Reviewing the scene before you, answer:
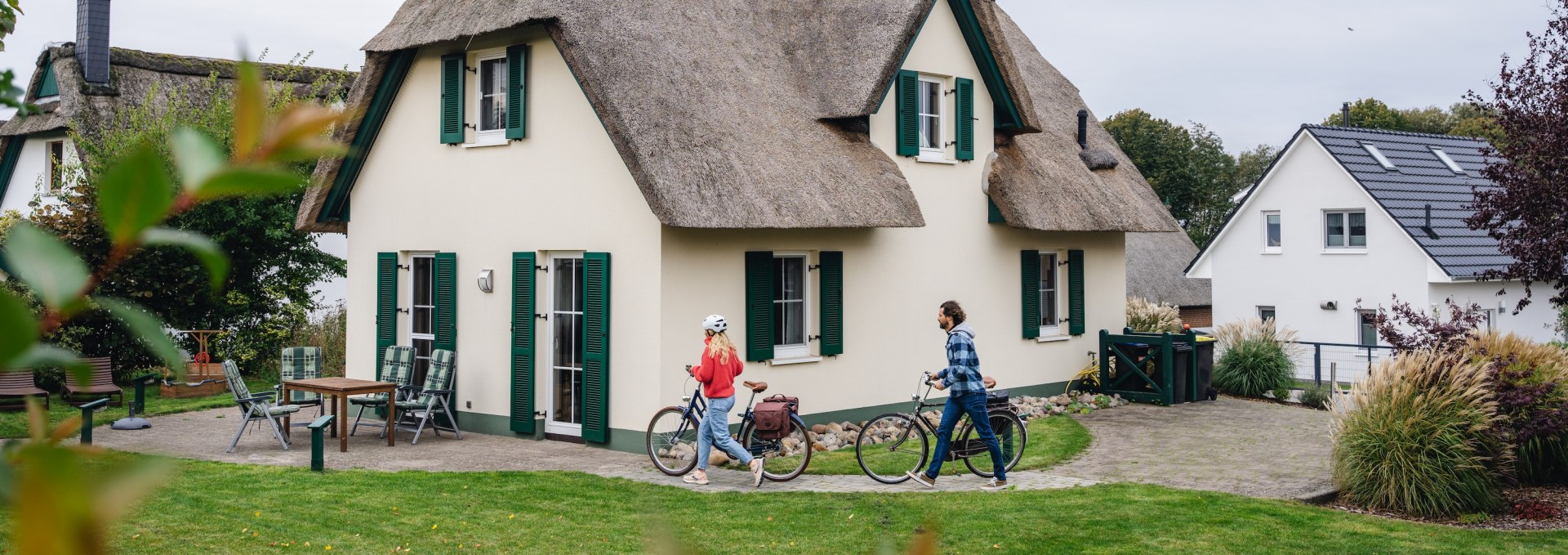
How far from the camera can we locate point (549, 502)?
1091 cm

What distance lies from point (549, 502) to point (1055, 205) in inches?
358

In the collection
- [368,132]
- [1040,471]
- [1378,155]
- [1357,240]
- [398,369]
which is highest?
[1378,155]

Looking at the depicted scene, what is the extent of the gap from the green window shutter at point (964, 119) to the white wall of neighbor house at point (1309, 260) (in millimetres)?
15188

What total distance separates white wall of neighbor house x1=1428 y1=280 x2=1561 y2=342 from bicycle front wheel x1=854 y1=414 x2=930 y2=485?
1976cm

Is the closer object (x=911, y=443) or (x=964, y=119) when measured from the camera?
(x=911, y=443)

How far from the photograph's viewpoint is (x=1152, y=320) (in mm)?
20703

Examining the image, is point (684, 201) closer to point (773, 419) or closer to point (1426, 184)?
point (773, 419)

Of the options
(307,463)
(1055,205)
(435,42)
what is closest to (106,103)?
(435,42)

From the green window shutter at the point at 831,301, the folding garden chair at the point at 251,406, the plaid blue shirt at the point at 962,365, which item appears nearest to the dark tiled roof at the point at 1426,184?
the green window shutter at the point at 831,301

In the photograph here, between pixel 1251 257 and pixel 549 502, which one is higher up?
pixel 1251 257

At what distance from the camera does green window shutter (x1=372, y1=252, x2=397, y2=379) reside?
53.2ft

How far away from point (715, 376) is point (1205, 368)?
33.3 feet

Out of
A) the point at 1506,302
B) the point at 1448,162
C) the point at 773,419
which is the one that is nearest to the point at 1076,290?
the point at 773,419

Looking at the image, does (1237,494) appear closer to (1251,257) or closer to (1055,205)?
(1055,205)
